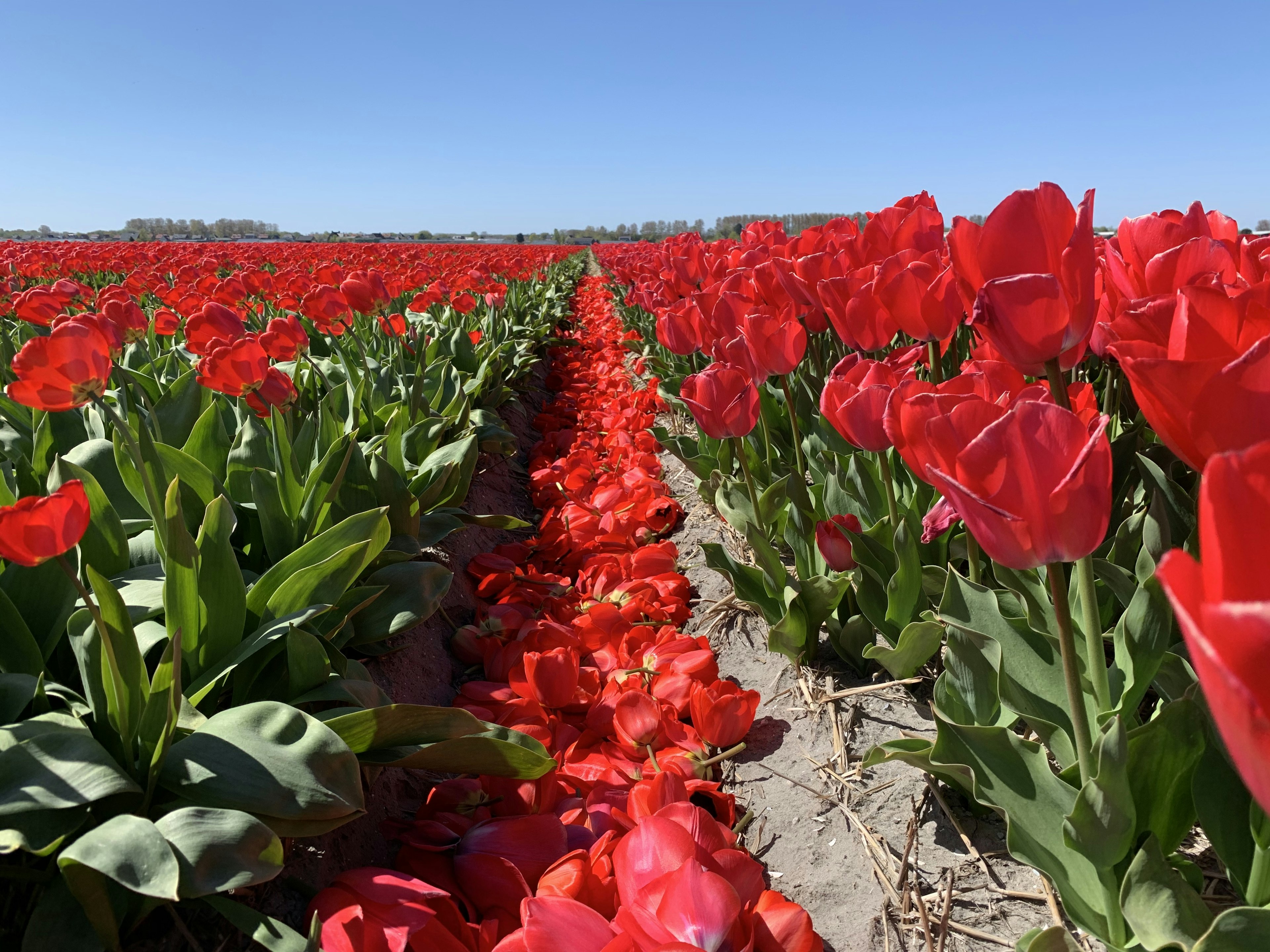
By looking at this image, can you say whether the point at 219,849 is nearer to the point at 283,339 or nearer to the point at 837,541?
the point at 837,541

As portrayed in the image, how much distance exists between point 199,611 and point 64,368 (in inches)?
20.4

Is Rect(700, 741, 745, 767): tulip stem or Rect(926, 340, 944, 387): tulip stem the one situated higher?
Rect(926, 340, 944, 387): tulip stem

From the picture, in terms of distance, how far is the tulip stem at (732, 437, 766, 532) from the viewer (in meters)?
2.09

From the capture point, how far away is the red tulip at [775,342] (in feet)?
6.48

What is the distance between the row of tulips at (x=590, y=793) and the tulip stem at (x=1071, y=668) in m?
0.47

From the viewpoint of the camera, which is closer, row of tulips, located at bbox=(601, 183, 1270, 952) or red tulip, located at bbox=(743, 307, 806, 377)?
row of tulips, located at bbox=(601, 183, 1270, 952)

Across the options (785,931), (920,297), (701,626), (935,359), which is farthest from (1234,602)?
(701,626)

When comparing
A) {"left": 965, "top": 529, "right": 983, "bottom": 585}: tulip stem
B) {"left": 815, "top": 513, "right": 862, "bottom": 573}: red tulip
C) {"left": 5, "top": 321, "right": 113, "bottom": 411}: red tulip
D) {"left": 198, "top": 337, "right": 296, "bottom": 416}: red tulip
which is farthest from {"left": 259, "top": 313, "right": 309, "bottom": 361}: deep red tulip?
{"left": 965, "top": 529, "right": 983, "bottom": 585}: tulip stem

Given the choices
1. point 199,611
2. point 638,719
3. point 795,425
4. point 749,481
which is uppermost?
point 795,425

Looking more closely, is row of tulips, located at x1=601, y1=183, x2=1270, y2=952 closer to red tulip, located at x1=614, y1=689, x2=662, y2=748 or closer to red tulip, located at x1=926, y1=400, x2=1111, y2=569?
red tulip, located at x1=926, y1=400, x2=1111, y2=569

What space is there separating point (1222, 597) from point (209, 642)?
5.15 feet

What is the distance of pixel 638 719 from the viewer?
1827 mm

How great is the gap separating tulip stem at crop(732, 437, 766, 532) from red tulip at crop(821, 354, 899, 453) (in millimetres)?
560

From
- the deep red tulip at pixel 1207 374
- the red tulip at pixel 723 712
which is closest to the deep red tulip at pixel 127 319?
the red tulip at pixel 723 712
